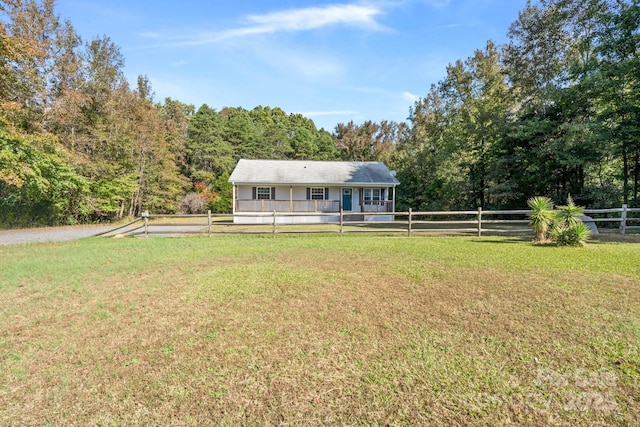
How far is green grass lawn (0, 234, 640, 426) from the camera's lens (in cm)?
256

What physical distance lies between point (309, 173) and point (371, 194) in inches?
191

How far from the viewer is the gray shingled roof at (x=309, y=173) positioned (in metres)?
21.1

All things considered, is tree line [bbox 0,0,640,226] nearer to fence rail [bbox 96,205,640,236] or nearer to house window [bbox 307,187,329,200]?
fence rail [bbox 96,205,640,236]

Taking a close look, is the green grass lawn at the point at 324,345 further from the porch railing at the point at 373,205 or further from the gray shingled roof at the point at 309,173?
the porch railing at the point at 373,205

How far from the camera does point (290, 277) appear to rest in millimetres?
6250

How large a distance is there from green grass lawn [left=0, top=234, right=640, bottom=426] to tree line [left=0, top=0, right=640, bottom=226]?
12.8 metres

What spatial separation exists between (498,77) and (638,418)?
27636 millimetres

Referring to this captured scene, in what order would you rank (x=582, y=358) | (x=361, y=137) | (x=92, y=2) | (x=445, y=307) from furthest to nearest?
1. (x=361, y=137)
2. (x=92, y=2)
3. (x=445, y=307)
4. (x=582, y=358)

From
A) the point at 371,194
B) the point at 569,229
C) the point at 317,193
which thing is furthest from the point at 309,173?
the point at 569,229

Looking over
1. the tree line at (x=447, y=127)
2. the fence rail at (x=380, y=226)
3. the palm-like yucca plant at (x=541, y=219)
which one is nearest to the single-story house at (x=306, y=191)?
the fence rail at (x=380, y=226)

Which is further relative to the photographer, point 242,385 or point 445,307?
point 445,307

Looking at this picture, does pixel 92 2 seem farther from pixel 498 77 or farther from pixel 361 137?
pixel 361 137

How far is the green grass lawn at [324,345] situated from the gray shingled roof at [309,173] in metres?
14.6

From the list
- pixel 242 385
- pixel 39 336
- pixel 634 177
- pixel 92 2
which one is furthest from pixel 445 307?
pixel 634 177
